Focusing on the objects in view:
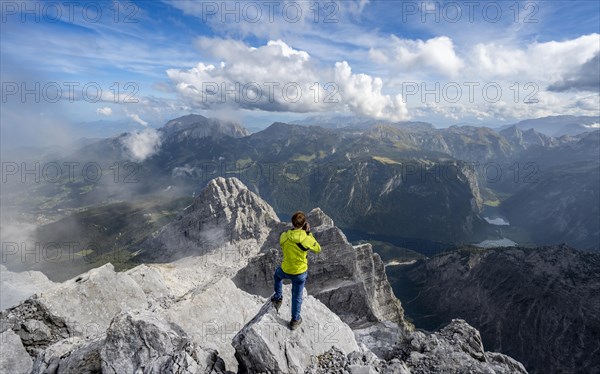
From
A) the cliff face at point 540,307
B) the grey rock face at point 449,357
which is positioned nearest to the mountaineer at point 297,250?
the grey rock face at point 449,357

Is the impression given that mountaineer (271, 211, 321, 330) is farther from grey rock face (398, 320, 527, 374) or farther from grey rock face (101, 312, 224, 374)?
grey rock face (398, 320, 527, 374)

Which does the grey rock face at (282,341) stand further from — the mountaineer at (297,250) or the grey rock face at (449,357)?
the grey rock face at (449,357)

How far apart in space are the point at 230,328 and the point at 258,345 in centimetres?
953

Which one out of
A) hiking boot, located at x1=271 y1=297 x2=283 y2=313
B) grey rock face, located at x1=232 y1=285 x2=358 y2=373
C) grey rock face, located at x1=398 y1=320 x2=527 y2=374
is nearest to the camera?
grey rock face, located at x1=232 y1=285 x2=358 y2=373

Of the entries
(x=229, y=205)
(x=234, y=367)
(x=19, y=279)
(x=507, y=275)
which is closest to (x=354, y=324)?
(x=234, y=367)

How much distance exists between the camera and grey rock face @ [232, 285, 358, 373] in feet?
59.5

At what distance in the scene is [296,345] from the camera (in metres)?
20.1

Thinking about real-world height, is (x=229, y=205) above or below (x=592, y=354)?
above

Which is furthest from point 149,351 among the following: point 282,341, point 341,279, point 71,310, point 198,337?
point 341,279

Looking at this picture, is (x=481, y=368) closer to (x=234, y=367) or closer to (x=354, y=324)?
(x=234, y=367)

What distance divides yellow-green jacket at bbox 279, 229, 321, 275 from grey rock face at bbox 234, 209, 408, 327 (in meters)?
52.8

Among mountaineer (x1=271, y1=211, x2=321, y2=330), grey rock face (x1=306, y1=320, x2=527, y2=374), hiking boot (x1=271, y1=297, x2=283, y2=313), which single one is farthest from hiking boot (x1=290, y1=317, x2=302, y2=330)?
grey rock face (x1=306, y1=320, x2=527, y2=374)

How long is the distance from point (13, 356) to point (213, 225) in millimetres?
116825

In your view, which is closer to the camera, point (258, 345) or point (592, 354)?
point (258, 345)
